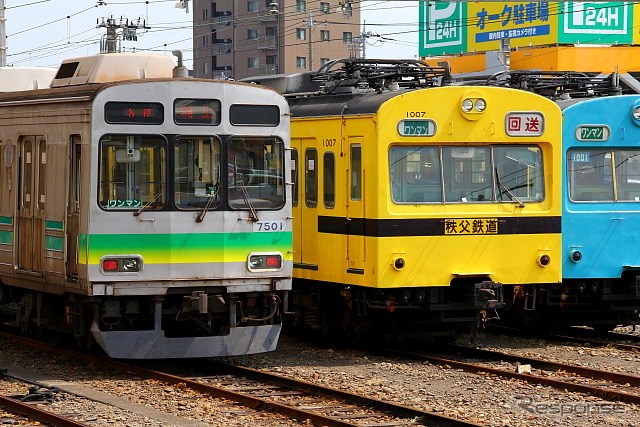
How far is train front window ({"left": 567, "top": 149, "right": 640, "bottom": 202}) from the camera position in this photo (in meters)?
15.8

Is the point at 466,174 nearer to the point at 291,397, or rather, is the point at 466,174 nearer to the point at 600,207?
the point at 600,207

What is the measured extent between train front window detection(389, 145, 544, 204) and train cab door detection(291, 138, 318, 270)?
1442mm

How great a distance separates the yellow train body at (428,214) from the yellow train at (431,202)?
13 millimetres

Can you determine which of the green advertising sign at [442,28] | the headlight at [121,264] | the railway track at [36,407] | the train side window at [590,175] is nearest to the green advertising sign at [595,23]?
the green advertising sign at [442,28]

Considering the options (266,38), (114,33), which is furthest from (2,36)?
(266,38)

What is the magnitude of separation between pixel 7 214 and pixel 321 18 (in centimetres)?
8093

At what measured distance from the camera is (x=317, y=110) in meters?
15.5

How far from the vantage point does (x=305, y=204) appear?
15.8 metres

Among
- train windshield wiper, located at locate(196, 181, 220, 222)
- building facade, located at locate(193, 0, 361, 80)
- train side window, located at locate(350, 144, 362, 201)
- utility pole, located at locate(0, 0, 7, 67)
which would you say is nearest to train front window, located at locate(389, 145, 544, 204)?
train side window, located at locate(350, 144, 362, 201)

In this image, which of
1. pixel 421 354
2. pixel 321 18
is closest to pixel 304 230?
pixel 421 354

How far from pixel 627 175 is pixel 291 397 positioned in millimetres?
5981

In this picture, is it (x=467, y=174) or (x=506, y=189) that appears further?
(x=506, y=189)

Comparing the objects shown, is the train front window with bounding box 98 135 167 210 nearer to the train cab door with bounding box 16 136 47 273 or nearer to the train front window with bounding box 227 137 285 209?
the train front window with bounding box 227 137 285 209

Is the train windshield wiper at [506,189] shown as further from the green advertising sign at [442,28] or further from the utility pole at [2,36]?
the green advertising sign at [442,28]
